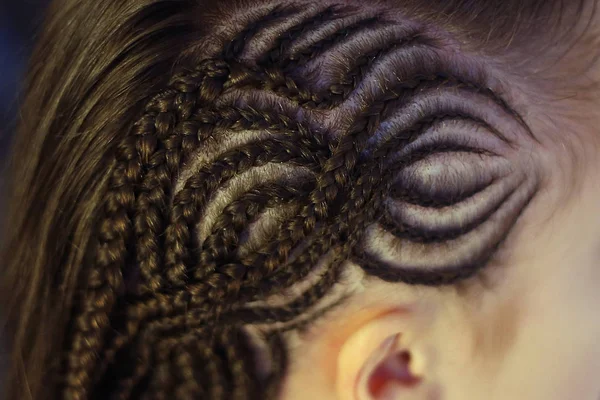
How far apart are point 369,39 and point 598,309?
0.48 m

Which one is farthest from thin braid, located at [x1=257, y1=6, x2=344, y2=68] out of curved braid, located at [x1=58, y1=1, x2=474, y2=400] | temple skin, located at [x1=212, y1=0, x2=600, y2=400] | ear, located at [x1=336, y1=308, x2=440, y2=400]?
ear, located at [x1=336, y1=308, x2=440, y2=400]

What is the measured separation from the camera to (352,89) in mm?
670

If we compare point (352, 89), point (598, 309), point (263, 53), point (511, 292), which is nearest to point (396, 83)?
point (352, 89)

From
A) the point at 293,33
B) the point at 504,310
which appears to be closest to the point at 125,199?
the point at 293,33

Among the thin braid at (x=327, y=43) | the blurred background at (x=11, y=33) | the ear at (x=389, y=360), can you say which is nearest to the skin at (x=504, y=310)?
the ear at (x=389, y=360)

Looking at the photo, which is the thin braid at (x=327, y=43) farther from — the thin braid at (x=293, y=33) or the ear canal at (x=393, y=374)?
the ear canal at (x=393, y=374)

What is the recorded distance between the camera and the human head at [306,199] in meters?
0.67

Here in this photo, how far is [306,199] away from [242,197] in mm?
75

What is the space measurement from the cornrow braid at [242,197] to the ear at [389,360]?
6cm

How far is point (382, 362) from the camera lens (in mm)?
716

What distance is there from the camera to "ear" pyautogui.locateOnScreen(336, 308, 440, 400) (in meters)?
0.70

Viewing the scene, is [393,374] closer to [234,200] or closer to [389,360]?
[389,360]

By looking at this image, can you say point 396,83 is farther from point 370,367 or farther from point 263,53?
point 370,367

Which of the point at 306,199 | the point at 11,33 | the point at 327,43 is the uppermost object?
the point at 11,33
